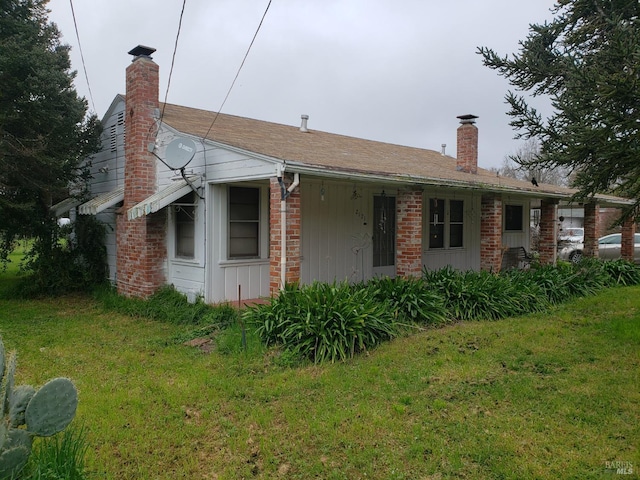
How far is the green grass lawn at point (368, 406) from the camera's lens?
348cm

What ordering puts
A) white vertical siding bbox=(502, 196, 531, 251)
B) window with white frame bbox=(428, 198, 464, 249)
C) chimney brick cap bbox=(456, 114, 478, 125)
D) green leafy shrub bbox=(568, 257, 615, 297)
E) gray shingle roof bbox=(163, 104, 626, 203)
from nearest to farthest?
gray shingle roof bbox=(163, 104, 626, 203) → green leafy shrub bbox=(568, 257, 615, 297) → window with white frame bbox=(428, 198, 464, 249) → chimney brick cap bbox=(456, 114, 478, 125) → white vertical siding bbox=(502, 196, 531, 251)

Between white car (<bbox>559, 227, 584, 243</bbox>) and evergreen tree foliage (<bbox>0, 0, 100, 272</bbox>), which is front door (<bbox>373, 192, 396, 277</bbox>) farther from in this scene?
white car (<bbox>559, 227, 584, 243</bbox>)

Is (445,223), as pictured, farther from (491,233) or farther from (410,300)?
(410,300)

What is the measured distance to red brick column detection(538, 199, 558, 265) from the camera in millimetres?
12602

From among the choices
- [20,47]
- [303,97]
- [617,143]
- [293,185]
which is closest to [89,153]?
[20,47]

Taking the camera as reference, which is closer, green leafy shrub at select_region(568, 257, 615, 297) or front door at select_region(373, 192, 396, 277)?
green leafy shrub at select_region(568, 257, 615, 297)

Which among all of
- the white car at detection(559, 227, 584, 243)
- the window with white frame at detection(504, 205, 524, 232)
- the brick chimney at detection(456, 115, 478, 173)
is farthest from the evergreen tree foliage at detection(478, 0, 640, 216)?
the white car at detection(559, 227, 584, 243)

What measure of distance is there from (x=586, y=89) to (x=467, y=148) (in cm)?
834

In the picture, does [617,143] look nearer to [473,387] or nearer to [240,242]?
[473,387]

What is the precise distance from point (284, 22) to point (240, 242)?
3.75 meters

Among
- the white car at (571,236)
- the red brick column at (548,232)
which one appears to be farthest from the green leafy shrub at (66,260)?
the white car at (571,236)

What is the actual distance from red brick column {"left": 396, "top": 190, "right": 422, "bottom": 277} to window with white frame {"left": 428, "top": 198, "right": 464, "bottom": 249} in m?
2.94

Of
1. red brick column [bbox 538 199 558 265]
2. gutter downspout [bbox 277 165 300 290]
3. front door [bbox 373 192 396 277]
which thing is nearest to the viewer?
Result: gutter downspout [bbox 277 165 300 290]

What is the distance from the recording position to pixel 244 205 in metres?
8.54
